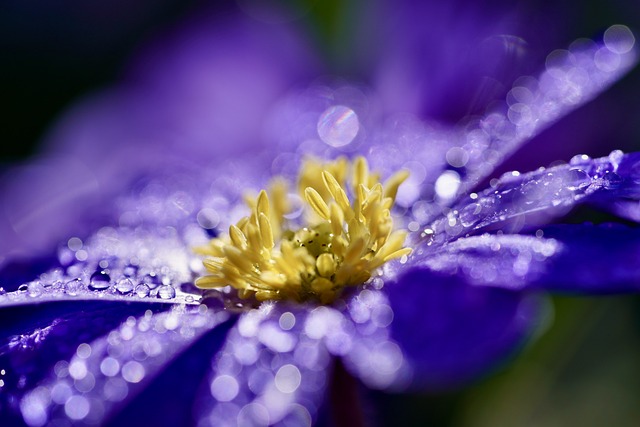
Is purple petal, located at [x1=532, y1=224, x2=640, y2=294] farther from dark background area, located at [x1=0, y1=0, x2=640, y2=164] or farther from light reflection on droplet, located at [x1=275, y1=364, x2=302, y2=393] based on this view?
dark background area, located at [x1=0, y1=0, x2=640, y2=164]

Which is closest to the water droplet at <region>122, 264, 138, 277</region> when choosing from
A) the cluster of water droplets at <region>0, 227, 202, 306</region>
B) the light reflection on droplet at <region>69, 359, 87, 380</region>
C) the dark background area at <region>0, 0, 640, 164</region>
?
the cluster of water droplets at <region>0, 227, 202, 306</region>

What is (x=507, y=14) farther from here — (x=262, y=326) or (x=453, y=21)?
(x=262, y=326)

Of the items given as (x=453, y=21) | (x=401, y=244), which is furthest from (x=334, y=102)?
(x=401, y=244)

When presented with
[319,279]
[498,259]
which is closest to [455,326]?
[498,259]

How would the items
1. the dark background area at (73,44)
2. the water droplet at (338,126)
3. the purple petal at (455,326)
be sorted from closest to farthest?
1. the purple petal at (455,326)
2. the water droplet at (338,126)
3. the dark background area at (73,44)

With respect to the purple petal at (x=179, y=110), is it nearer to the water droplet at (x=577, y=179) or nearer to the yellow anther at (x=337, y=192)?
the yellow anther at (x=337, y=192)

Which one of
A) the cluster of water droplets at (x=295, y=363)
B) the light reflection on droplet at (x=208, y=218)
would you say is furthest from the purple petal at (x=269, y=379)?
the light reflection on droplet at (x=208, y=218)
